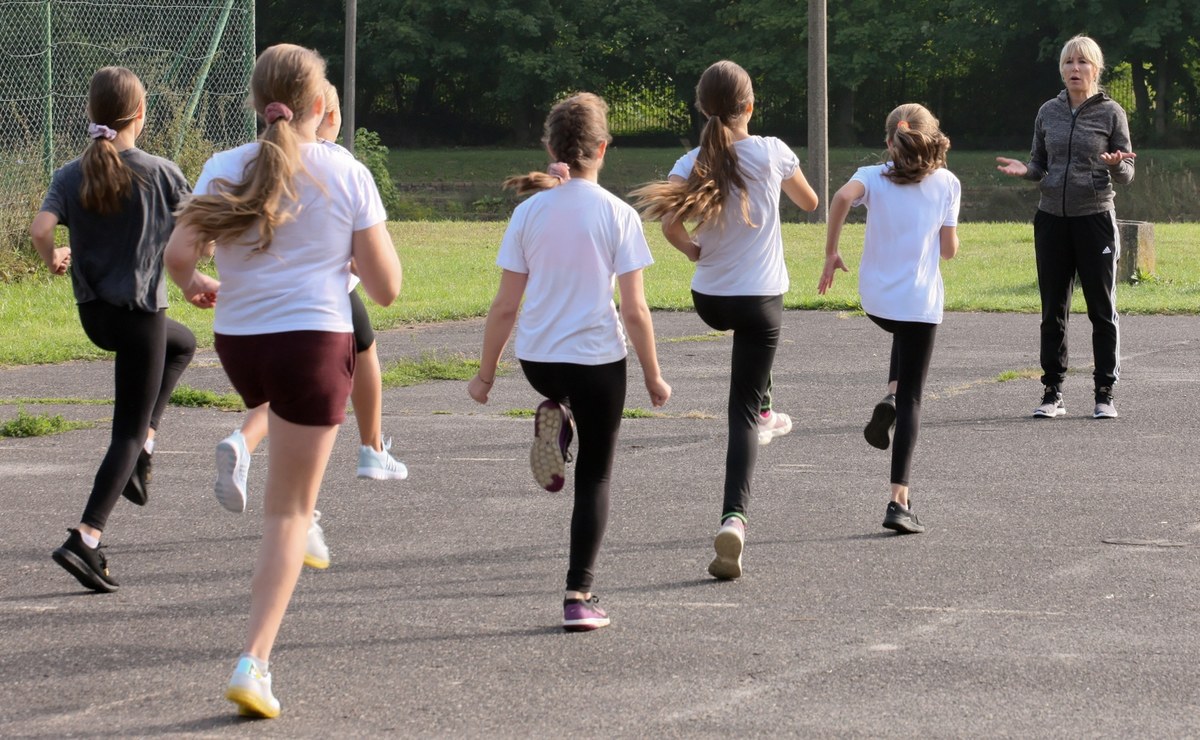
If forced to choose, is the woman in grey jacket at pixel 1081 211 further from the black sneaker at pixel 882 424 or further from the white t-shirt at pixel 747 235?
the white t-shirt at pixel 747 235

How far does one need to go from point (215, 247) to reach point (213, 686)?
1.25 metres

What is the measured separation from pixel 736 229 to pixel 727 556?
121cm

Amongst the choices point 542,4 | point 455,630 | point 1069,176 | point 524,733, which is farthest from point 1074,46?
point 542,4

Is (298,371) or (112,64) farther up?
(112,64)

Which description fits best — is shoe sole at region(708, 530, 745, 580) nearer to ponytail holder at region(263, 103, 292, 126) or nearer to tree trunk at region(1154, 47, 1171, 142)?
ponytail holder at region(263, 103, 292, 126)

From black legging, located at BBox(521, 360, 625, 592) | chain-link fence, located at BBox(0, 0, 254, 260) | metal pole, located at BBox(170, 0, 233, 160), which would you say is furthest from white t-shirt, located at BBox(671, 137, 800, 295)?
metal pole, located at BBox(170, 0, 233, 160)

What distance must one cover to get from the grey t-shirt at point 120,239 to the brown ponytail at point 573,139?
1.47 metres

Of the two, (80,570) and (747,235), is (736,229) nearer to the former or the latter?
(747,235)

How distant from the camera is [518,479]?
7562 mm

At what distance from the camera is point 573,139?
5023 mm

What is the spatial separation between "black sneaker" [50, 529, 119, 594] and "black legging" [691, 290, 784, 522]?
221 cm

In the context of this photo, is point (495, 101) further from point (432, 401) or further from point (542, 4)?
point (432, 401)

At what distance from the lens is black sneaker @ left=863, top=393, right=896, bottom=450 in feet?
22.8

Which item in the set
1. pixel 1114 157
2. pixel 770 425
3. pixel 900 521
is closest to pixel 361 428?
pixel 770 425
